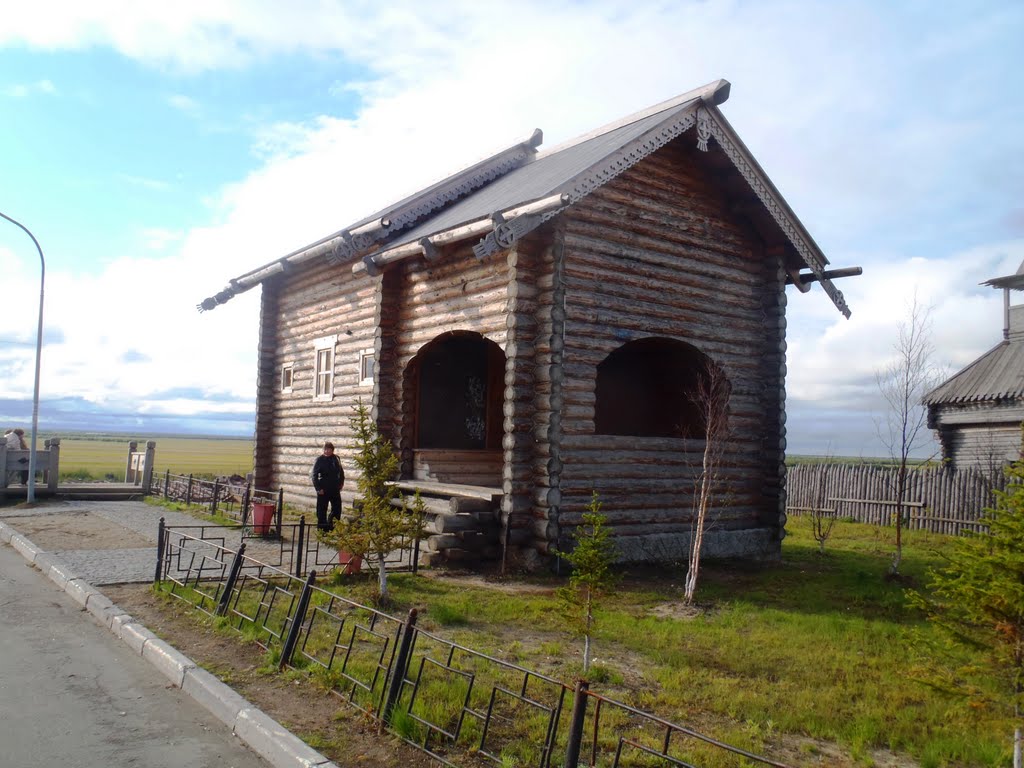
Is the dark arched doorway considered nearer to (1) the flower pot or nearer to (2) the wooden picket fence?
(1) the flower pot

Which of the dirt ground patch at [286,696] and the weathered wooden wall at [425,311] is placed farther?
the weathered wooden wall at [425,311]

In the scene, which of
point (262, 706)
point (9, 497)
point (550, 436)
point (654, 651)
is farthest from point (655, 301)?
point (9, 497)

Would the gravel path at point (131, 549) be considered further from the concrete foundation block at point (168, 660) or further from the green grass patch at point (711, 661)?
the concrete foundation block at point (168, 660)

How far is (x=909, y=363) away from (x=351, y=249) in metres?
10.3

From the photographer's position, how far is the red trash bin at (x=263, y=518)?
1545 centimetres

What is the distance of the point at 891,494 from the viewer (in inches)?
889

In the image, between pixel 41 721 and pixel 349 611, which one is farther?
pixel 349 611

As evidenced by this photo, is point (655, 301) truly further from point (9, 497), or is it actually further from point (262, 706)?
point (9, 497)

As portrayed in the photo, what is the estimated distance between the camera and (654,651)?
825cm

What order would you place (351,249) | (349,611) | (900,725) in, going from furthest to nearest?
(351,249) → (349,611) → (900,725)

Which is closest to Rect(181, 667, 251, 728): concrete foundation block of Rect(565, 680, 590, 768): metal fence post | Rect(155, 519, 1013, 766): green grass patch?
Rect(155, 519, 1013, 766): green grass patch

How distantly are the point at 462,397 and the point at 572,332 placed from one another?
239 inches

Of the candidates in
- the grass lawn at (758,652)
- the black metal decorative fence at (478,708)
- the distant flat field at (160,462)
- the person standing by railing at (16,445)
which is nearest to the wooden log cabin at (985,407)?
the grass lawn at (758,652)

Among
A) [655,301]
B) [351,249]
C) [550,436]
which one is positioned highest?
[351,249]
